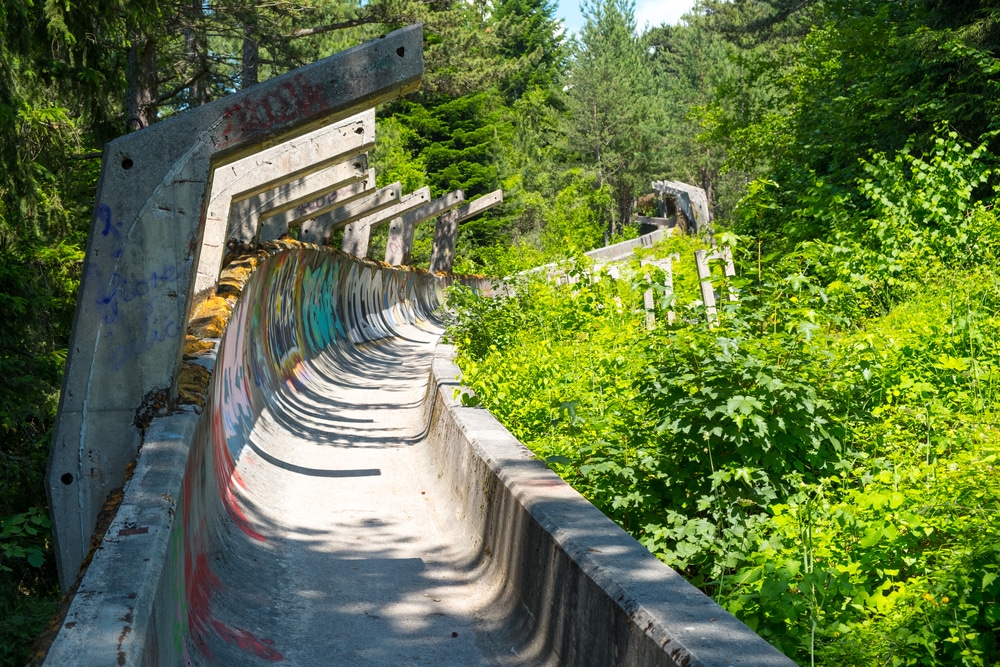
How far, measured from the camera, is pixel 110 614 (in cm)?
293

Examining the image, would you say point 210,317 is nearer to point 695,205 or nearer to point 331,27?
point 695,205

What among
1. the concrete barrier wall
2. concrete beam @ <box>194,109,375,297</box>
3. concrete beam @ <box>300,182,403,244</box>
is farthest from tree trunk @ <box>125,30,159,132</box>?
the concrete barrier wall

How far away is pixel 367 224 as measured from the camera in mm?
28125

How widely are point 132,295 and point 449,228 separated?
32655 millimetres

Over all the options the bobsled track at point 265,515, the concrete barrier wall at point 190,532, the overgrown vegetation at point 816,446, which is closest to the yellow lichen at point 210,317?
the bobsled track at point 265,515

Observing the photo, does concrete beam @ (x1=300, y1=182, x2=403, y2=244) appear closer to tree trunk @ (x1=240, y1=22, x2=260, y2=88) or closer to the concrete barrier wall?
tree trunk @ (x1=240, y1=22, x2=260, y2=88)

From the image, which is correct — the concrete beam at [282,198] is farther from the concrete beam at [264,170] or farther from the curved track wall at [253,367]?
the curved track wall at [253,367]

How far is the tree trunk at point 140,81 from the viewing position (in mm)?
17328

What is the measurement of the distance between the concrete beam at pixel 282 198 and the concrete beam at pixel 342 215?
16.6 ft

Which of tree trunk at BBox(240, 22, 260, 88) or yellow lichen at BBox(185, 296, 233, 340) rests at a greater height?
tree trunk at BBox(240, 22, 260, 88)

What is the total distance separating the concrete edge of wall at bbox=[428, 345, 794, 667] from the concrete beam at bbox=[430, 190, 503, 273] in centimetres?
3046

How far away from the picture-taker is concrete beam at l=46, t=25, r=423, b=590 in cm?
514

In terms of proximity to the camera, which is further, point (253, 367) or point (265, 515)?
point (253, 367)

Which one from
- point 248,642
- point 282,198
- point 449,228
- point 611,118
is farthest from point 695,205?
point 611,118
